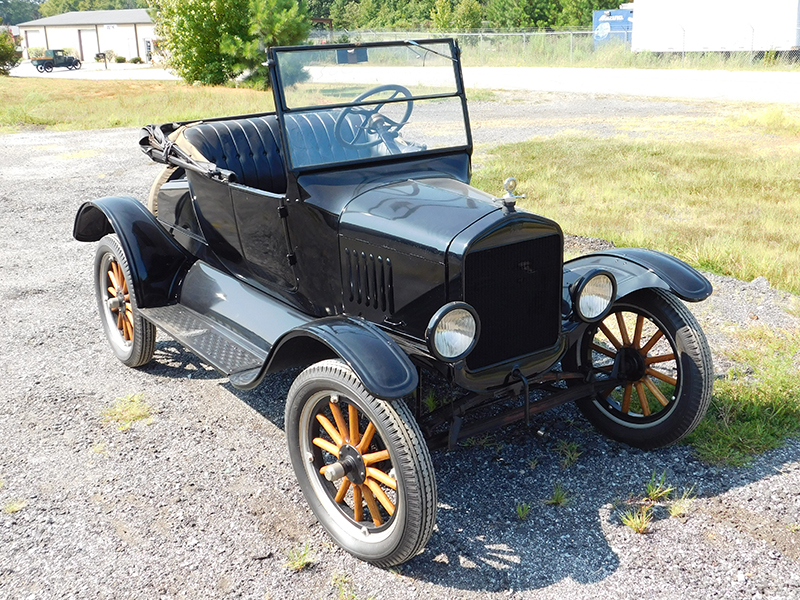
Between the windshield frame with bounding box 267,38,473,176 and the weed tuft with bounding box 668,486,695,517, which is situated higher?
the windshield frame with bounding box 267,38,473,176

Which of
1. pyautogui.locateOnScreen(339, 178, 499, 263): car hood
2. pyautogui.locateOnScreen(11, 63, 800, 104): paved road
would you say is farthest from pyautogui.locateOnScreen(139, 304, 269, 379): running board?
pyautogui.locateOnScreen(11, 63, 800, 104): paved road

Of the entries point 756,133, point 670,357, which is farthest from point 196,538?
point 756,133

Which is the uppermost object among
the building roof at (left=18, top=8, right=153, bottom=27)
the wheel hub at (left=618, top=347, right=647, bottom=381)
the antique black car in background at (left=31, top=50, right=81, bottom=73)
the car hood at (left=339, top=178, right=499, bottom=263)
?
the building roof at (left=18, top=8, right=153, bottom=27)

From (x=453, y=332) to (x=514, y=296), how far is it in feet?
1.34

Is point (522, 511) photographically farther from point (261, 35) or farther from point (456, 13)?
point (456, 13)

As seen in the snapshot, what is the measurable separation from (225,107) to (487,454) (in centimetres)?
1546

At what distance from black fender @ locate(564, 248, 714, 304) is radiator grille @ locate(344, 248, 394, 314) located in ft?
2.84

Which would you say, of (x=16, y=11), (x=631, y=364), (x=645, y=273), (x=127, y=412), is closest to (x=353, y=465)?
(x=631, y=364)

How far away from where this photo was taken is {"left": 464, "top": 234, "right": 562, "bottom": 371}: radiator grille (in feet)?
9.61

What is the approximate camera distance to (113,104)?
19312 mm

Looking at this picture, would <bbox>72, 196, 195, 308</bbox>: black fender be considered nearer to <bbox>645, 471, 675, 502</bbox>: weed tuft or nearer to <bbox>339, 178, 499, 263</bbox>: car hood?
<bbox>339, 178, 499, 263</bbox>: car hood

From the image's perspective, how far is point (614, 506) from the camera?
122 inches

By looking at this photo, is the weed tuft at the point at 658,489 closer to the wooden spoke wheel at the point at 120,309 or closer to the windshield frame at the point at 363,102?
the windshield frame at the point at 363,102

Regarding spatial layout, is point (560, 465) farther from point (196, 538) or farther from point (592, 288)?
point (196, 538)
